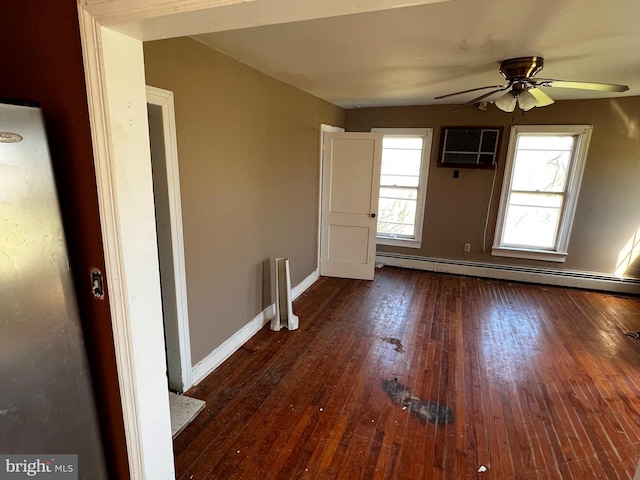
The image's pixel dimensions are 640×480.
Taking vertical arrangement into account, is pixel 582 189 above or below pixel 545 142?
below

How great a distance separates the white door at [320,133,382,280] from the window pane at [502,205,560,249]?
1868 millimetres

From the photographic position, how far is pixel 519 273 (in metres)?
4.56

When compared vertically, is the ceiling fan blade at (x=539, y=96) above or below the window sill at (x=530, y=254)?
above

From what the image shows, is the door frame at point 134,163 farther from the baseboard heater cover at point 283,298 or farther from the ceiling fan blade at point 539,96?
the ceiling fan blade at point 539,96

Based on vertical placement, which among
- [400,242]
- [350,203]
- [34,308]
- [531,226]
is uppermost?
[350,203]

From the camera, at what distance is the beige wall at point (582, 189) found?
394 centimetres

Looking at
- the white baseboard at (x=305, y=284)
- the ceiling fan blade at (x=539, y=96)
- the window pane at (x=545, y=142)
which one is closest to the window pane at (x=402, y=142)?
the window pane at (x=545, y=142)

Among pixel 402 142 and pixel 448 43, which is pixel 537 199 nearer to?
pixel 402 142

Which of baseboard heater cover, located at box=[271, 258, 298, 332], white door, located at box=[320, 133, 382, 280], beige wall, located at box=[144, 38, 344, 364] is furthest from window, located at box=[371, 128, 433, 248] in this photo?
baseboard heater cover, located at box=[271, 258, 298, 332]

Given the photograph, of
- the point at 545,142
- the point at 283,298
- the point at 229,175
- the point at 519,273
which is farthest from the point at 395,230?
the point at 229,175

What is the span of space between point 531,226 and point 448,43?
3.34 m

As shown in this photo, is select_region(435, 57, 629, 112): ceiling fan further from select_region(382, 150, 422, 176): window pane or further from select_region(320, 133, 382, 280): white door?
select_region(382, 150, 422, 176): window pane

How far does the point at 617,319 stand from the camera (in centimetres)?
356

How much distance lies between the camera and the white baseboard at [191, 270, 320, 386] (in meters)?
2.39
